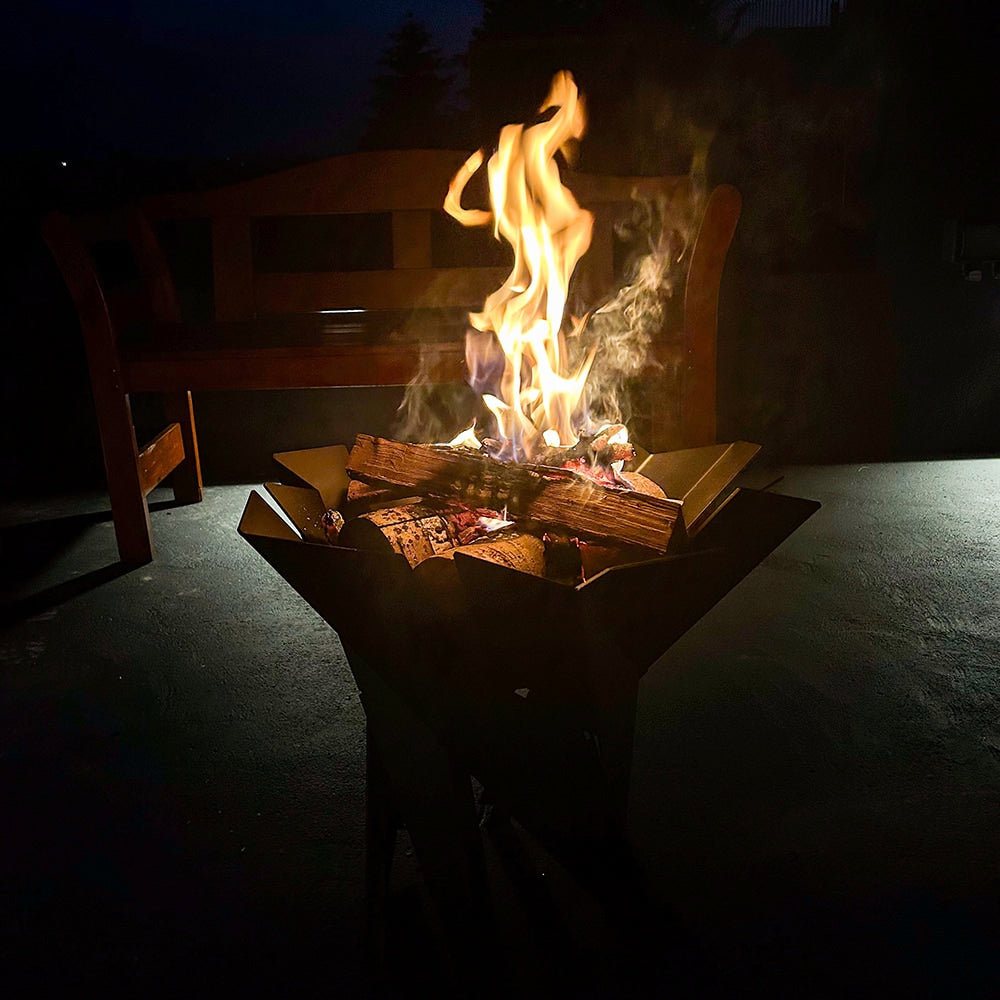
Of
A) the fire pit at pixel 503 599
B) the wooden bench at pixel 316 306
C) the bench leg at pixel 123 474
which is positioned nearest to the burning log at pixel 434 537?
the fire pit at pixel 503 599

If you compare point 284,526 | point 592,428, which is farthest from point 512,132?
point 284,526

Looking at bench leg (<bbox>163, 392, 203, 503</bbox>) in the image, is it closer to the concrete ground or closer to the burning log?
the concrete ground

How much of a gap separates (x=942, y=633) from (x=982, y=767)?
0.56 meters

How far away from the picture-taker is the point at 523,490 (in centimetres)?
117

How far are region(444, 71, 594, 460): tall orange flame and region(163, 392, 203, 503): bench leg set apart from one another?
1.68 meters

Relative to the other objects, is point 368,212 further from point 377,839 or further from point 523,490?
point 377,839

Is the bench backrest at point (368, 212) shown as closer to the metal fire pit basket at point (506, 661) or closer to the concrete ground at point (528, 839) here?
the concrete ground at point (528, 839)

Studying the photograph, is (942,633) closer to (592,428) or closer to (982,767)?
(982,767)

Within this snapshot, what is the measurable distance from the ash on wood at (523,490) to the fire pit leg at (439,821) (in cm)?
31

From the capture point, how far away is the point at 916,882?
45.5 inches

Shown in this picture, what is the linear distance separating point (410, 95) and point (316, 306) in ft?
7.06

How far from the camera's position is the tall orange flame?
1557mm

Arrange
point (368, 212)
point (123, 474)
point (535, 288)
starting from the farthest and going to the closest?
point (368, 212), point (123, 474), point (535, 288)

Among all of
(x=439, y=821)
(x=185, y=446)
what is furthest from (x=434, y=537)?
(x=185, y=446)
